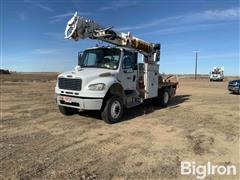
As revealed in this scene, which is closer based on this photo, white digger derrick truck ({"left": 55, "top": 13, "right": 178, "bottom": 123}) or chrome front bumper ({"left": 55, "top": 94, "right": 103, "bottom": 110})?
chrome front bumper ({"left": 55, "top": 94, "right": 103, "bottom": 110})

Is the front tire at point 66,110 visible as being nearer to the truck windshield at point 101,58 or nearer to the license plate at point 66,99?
the license plate at point 66,99

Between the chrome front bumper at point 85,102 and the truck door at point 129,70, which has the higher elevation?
the truck door at point 129,70

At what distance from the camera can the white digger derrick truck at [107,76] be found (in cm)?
876

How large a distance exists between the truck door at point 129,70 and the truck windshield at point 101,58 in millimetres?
325

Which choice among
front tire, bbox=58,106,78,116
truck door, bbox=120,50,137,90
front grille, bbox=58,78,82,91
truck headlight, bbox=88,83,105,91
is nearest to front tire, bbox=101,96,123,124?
truck headlight, bbox=88,83,105,91

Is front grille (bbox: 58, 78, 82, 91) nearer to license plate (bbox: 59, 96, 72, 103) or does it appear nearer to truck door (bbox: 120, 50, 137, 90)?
license plate (bbox: 59, 96, 72, 103)

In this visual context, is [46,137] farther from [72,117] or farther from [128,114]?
[128,114]

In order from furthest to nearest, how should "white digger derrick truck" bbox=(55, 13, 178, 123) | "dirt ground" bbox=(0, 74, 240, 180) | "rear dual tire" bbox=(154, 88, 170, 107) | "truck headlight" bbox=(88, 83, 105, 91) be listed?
1. "rear dual tire" bbox=(154, 88, 170, 107)
2. "white digger derrick truck" bbox=(55, 13, 178, 123)
3. "truck headlight" bbox=(88, 83, 105, 91)
4. "dirt ground" bbox=(0, 74, 240, 180)

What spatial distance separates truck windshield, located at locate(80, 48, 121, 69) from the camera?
982 centimetres

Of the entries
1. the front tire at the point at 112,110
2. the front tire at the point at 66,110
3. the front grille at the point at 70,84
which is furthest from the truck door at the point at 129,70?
the front tire at the point at 66,110

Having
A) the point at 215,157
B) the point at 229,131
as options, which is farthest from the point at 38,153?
the point at 229,131

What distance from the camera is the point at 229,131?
8234 millimetres

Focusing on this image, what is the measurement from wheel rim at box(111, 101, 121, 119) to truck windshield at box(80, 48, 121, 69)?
4.35 ft

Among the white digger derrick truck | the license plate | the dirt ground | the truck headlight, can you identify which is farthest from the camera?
the license plate
